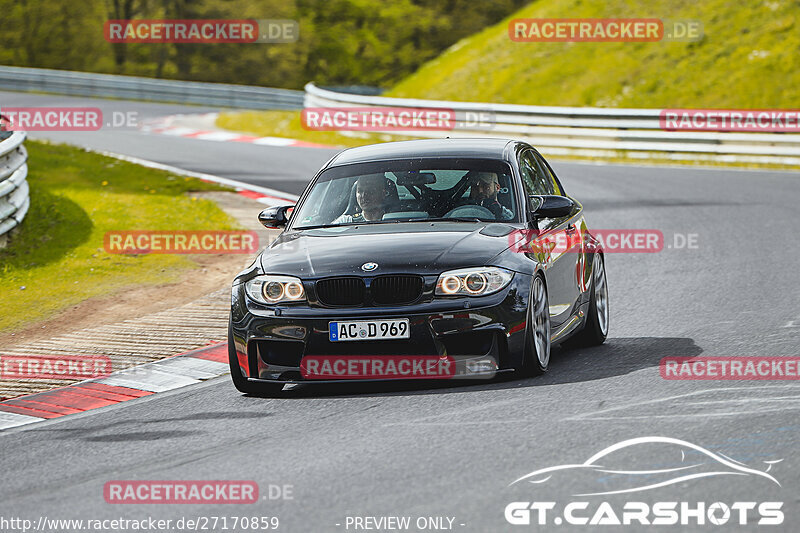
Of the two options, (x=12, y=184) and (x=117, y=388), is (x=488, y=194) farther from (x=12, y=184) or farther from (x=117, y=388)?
(x=12, y=184)

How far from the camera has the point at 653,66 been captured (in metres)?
36.8

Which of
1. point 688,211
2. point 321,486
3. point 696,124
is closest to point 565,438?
point 321,486

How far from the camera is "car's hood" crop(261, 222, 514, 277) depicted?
25.3 feet

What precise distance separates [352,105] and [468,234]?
24.8 metres

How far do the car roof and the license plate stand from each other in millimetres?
1989

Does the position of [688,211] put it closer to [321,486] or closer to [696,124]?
[696,124]

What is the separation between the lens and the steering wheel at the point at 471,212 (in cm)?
871
